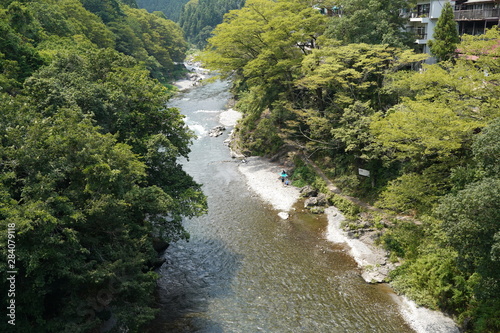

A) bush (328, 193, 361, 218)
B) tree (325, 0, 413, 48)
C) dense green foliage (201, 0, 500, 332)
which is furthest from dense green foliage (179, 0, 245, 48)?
bush (328, 193, 361, 218)

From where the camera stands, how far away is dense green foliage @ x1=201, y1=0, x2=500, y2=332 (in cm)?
1519

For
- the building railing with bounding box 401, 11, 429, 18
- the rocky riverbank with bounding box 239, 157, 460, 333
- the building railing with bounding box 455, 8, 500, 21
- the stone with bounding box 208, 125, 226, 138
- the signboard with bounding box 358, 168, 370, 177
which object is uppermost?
the building railing with bounding box 401, 11, 429, 18

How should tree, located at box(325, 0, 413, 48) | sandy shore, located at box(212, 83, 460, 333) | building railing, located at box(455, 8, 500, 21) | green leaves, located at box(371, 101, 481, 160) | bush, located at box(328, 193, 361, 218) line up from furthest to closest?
building railing, located at box(455, 8, 500, 21), tree, located at box(325, 0, 413, 48), bush, located at box(328, 193, 361, 218), green leaves, located at box(371, 101, 481, 160), sandy shore, located at box(212, 83, 460, 333)

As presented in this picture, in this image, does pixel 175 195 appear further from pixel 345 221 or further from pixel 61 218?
pixel 345 221

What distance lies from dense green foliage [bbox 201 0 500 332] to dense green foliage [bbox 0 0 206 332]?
12.7m

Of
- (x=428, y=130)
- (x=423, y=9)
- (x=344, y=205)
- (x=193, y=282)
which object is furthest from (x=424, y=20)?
(x=193, y=282)

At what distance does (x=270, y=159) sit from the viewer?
39.5 metres

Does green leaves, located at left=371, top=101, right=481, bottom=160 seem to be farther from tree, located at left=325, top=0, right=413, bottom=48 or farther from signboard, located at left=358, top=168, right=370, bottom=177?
tree, located at left=325, top=0, right=413, bottom=48

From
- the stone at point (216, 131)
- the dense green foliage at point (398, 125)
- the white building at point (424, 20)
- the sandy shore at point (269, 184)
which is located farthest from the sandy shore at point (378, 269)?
the stone at point (216, 131)

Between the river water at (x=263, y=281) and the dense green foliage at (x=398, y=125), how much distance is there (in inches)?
117

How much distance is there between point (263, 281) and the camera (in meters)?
20.7

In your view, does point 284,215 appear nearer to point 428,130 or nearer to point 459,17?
point 428,130

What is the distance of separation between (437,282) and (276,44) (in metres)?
26.1

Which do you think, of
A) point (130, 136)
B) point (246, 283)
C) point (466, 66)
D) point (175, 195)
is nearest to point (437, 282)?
point (246, 283)
